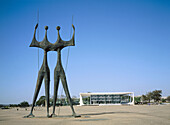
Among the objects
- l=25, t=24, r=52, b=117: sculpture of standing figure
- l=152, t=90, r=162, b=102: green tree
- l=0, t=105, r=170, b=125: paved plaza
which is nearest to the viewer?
l=0, t=105, r=170, b=125: paved plaza

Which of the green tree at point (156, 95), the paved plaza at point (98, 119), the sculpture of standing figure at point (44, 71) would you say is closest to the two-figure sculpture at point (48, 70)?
the sculpture of standing figure at point (44, 71)

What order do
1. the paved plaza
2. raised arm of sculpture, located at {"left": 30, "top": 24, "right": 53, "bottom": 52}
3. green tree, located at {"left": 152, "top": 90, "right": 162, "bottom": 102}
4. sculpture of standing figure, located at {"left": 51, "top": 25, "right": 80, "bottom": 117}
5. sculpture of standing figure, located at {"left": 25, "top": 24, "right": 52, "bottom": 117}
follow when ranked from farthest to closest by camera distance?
green tree, located at {"left": 152, "top": 90, "right": 162, "bottom": 102} → raised arm of sculpture, located at {"left": 30, "top": 24, "right": 53, "bottom": 52} → sculpture of standing figure, located at {"left": 25, "top": 24, "right": 52, "bottom": 117} → sculpture of standing figure, located at {"left": 51, "top": 25, "right": 80, "bottom": 117} → the paved plaza

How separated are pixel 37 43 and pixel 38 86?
394 centimetres

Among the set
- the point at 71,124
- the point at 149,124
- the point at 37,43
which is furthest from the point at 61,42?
the point at 149,124

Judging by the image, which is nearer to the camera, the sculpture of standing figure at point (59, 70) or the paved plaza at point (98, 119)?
the paved plaza at point (98, 119)

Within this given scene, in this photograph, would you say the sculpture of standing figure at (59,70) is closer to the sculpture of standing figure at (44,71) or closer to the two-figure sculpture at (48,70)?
the two-figure sculpture at (48,70)

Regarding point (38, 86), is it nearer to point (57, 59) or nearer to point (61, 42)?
point (57, 59)

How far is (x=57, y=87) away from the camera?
53.8 feet

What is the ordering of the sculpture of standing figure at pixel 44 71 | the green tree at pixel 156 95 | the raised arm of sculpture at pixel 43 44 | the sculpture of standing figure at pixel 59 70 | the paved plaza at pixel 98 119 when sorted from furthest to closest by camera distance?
the green tree at pixel 156 95, the raised arm of sculpture at pixel 43 44, the sculpture of standing figure at pixel 44 71, the sculpture of standing figure at pixel 59 70, the paved plaza at pixel 98 119

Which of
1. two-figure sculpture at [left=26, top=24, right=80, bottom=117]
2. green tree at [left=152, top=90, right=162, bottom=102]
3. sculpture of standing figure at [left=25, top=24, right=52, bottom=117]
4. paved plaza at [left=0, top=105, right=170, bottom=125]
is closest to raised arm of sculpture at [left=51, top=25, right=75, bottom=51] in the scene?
two-figure sculpture at [left=26, top=24, right=80, bottom=117]

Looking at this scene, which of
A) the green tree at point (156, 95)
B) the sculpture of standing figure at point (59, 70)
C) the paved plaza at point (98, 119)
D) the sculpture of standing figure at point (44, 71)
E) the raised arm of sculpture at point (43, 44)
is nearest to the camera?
the paved plaza at point (98, 119)

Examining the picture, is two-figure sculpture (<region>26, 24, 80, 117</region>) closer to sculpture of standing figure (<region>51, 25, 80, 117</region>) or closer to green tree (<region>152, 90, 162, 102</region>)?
sculpture of standing figure (<region>51, 25, 80, 117</region>)

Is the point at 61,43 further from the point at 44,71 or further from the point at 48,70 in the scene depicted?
the point at 44,71

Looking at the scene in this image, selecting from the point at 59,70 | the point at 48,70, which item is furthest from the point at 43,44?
the point at 59,70
